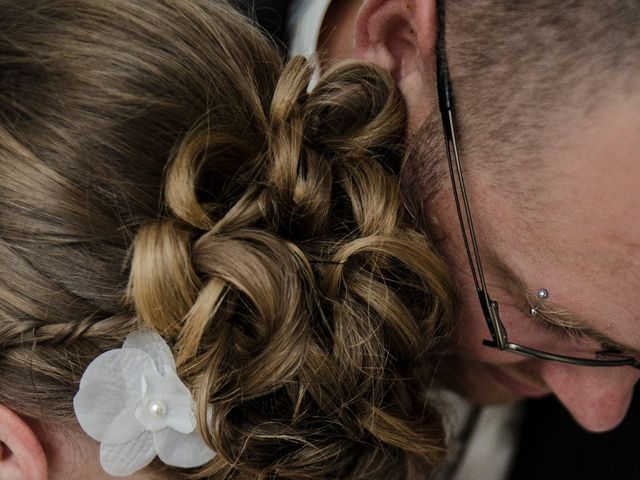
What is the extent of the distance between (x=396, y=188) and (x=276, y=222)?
0.14m

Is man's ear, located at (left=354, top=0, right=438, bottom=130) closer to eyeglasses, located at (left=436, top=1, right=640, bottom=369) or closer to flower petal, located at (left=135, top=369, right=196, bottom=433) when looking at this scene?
eyeglasses, located at (left=436, top=1, right=640, bottom=369)

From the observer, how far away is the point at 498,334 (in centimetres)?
92

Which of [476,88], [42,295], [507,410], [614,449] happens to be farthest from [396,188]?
[614,449]

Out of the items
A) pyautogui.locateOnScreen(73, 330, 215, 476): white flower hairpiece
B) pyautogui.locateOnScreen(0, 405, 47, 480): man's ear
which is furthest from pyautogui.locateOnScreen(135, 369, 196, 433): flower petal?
pyautogui.locateOnScreen(0, 405, 47, 480): man's ear

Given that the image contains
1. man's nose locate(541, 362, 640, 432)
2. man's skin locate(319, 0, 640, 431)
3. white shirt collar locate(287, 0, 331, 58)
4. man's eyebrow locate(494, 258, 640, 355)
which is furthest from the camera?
white shirt collar locate(287, 0, 331, 58)

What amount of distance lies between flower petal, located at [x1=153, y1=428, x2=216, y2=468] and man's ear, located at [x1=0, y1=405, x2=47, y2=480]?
0.44ft

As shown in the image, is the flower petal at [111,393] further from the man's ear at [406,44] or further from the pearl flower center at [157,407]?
the man's ear at [406,44]

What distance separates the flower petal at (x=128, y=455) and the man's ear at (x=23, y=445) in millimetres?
72

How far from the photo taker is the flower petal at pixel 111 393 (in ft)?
2.57

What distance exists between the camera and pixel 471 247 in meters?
0.87

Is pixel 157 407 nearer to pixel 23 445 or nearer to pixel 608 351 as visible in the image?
pixel 23 445

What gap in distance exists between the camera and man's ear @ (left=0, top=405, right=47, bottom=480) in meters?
0.82

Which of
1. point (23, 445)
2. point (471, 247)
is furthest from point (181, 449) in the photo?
point (471, 247)

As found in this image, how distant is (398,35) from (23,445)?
2.03ft
